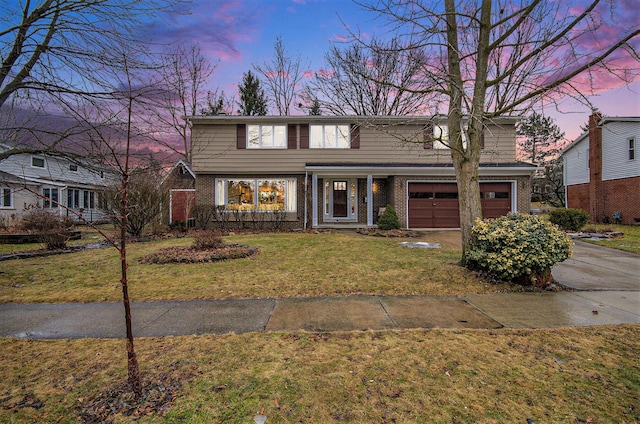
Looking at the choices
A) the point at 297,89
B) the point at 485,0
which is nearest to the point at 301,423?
the point at 485,0

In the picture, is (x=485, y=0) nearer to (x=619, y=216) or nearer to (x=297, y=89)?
(x=619, y=216)

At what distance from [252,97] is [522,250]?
2960 cm

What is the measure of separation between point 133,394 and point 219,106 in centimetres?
3002

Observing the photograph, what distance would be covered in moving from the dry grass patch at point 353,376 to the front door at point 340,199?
13806mm

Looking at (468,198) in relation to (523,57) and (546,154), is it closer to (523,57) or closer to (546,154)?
(523,57)

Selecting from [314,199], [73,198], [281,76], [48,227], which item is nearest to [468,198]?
[314,199]

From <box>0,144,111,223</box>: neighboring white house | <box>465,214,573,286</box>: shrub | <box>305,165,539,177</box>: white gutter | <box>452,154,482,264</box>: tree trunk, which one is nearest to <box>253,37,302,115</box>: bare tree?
<box>305,165,539,177</box>: white gutter

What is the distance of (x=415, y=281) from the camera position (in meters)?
6.35

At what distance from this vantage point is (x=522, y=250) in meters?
5.96

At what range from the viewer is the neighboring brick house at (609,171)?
18.2 m

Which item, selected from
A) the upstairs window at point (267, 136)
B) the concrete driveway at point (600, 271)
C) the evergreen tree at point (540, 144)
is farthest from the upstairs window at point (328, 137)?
the evergreen tree at point (540, 144)

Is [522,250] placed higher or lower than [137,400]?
higher

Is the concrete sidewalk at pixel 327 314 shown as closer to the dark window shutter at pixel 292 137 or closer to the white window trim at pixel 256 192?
the white window trim at pixel 256 192

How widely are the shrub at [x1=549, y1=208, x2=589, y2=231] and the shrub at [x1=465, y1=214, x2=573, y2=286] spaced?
11673mm
